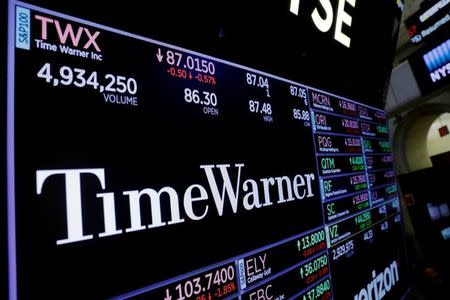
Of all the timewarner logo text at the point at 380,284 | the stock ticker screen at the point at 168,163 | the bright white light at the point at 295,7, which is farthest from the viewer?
the timewarner logo text at the point at 380,284

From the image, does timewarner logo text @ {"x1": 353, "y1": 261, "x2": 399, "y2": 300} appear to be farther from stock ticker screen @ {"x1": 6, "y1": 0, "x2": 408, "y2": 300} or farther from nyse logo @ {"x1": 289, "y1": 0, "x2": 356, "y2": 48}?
nyse logo @ {"x1": 289, "y1": 0, "x2": 356, "y2": 48}

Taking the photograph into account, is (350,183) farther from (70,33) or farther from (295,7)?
(70,33)

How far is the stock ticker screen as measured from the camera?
2.25ft

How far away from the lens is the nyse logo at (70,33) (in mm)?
744

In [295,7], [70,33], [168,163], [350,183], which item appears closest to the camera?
[70,33]

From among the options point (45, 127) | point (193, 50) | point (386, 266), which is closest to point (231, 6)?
point (193, 50)

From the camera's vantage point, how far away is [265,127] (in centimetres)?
133

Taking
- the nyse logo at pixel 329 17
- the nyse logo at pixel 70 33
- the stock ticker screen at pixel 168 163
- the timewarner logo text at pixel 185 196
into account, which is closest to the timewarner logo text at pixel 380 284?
the stock ticker screen at pixel 168 163

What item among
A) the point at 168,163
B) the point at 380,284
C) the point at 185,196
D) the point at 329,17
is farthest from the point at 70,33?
the point at 380,284

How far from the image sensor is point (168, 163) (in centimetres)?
94

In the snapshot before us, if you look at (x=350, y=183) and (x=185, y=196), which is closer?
(x=185, y=196)

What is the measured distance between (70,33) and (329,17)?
165 centimetres

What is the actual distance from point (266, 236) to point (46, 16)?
1.04m

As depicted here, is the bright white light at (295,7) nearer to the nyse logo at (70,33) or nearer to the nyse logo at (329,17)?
the nyse logo at (329,17)
